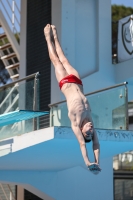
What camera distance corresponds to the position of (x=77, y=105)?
9.41m

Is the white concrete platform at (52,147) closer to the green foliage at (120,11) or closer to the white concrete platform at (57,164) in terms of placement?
the white concrete platform at (57,164)

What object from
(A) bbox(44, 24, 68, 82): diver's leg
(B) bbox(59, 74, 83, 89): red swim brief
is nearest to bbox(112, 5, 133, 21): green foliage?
(A) bbox(44, 24, 68, 82): diver's leg

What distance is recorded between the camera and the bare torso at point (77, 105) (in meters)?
9.36

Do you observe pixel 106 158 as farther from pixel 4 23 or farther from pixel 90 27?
pixel 4 23

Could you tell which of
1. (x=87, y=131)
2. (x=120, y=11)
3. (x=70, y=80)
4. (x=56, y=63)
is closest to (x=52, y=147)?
(x=56, y=63)

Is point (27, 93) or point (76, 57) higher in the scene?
point (76, 57)

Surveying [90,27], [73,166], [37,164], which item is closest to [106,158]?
[73,166]

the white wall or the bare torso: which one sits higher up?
the white wall

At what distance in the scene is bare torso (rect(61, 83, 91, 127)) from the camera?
9.36 m

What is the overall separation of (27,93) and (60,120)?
904 millimetres

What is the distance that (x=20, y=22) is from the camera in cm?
1752

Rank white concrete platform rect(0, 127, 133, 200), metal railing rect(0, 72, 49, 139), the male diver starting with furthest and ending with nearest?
metal railing rect(0, 72, 49, 139), white concrete platform rect(0, 127, 133, 200), the male diver

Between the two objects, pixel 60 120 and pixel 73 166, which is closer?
pixel 60 120

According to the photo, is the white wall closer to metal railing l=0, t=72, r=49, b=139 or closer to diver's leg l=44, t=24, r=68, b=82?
metal railing l=0, t=72, r=49, b=139
